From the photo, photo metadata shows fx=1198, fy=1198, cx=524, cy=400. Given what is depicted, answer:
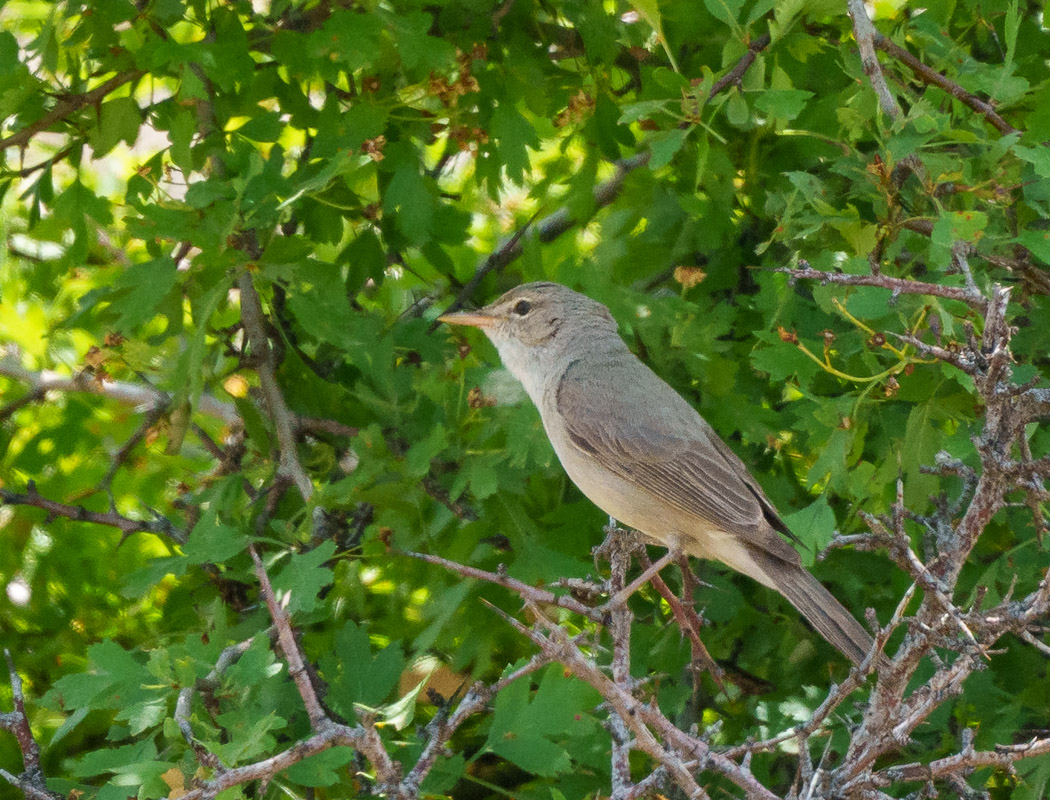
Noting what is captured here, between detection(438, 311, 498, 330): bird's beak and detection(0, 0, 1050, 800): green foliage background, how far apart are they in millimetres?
86

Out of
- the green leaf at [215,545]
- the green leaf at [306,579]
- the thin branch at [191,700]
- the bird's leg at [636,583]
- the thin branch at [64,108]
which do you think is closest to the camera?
the thin branch at [191,700]

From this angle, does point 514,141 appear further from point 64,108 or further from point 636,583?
point 636,583

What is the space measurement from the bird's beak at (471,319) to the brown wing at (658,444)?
0.39 m

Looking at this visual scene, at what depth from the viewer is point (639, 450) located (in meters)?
3.99

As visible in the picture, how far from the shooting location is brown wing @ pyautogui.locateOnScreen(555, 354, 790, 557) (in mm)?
3855

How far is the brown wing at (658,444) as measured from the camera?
3.86m

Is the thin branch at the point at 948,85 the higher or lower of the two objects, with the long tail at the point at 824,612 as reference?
higher

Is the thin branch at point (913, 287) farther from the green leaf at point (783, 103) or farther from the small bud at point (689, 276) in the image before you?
the small bud at point (689, 276)

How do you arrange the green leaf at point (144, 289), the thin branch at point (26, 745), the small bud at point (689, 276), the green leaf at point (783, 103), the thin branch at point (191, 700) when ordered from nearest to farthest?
the thin branch at point (191, 700), the thin branch at point (26, 745), the green leaf at point (783, 103), the green leaf at point (144, 289), the small bud at point (689, 276)

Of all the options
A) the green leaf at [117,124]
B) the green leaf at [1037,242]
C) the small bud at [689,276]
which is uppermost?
the green leaf at [117,124]

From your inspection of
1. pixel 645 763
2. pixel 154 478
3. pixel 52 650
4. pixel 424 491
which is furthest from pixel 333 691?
pixel 154 478

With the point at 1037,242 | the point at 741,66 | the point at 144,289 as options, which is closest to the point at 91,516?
the point at 144,289

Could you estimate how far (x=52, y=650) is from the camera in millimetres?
4285

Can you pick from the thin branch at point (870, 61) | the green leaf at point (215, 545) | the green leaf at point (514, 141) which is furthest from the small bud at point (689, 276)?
the green leaf at point (215, 545)
